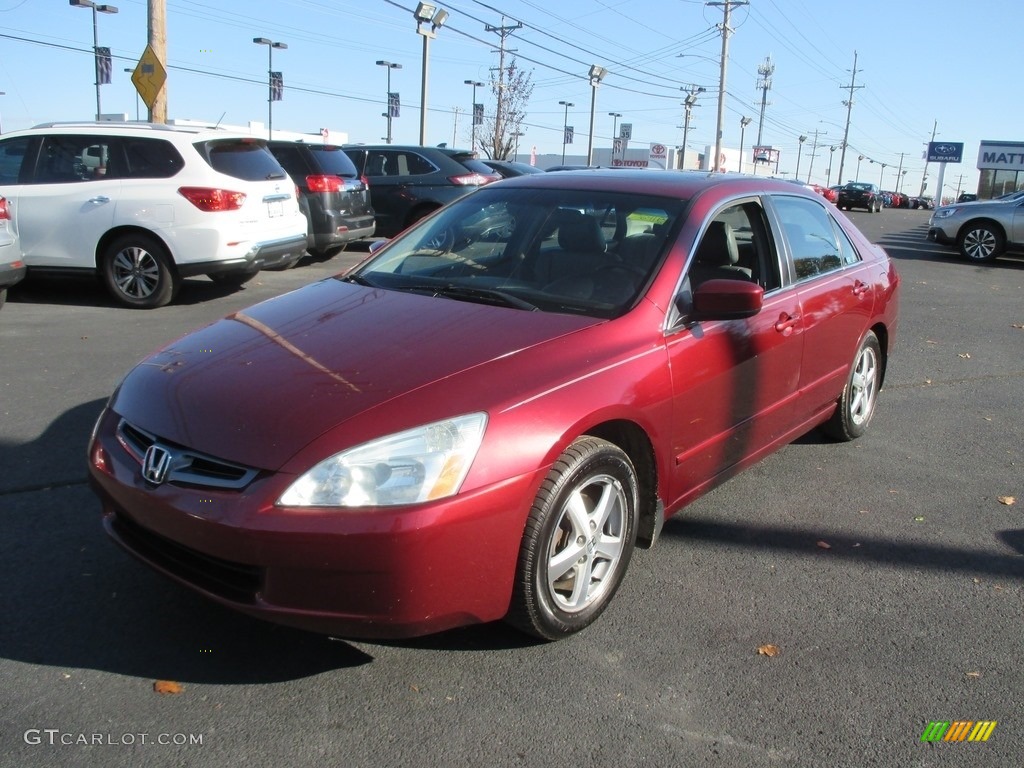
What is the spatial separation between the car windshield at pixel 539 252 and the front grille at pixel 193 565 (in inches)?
58.0

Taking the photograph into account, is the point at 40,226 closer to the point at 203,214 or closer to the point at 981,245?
the point at 203,214

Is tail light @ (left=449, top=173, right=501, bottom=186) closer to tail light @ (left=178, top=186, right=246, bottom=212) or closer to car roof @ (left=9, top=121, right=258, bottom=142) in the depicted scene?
car roof @ (left=9, top=121, right=258, bottom=142)

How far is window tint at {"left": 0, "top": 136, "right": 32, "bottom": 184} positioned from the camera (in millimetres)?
9125

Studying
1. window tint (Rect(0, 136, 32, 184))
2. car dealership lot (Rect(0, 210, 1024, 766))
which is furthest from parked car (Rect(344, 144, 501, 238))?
car dealership lot (Rect(0, 210, 1024, 766))

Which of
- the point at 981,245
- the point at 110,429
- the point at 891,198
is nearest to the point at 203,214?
the point at 110,429

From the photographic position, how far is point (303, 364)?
10.2ft

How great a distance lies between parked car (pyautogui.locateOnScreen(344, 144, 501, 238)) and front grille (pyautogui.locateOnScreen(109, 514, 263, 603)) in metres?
11.9

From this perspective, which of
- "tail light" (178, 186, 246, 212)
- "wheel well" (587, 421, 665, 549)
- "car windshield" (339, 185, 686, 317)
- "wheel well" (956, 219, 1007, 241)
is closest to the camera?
"wheel well" (587, 421, 665, 549)

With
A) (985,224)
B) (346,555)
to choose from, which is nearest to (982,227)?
(985,224)

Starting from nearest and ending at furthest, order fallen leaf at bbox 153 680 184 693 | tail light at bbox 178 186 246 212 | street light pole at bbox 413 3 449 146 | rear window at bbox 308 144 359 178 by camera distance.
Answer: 1. fallen leaf at bbox 153 680 184 693
2. tail light at bbox 178 186 246 212
3. rear window at bbox 308 144 359 178
4. street light pole at bbox 413 3 449 146

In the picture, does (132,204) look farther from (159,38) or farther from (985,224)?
(985,224)

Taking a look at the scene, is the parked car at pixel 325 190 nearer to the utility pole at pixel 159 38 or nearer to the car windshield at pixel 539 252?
the utility pole at pixel 159 38

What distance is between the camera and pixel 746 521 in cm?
430

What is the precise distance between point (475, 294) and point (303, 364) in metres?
0.89
